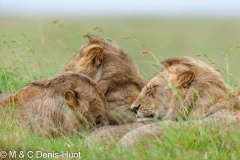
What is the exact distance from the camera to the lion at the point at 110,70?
323 inches

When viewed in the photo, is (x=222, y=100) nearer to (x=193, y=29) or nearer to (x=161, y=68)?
(x=161, y=68)

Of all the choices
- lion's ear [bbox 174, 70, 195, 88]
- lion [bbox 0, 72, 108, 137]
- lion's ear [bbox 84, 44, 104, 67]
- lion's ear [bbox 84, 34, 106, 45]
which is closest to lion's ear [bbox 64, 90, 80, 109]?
lion [bbox 0, 72, 108, 137]

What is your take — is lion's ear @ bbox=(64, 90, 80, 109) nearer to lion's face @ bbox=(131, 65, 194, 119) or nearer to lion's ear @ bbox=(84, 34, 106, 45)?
lion's face @ bbox=(131, 65, 194, 119)

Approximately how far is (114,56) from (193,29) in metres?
20.5

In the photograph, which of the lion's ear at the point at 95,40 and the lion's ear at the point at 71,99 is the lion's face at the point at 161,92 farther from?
the lion's ear at the point at 95,40

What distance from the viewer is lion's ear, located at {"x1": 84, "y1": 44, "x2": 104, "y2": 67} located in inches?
327

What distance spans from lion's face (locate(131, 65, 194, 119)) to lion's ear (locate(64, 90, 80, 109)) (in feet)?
2.13

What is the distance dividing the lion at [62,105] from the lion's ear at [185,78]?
889 millimetres

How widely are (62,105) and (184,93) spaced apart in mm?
1283

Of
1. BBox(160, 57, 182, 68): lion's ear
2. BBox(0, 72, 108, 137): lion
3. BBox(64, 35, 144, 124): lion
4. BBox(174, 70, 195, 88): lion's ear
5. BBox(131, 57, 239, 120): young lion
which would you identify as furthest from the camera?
BBox(64, 35, 144, 124): lion

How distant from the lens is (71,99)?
7.45 meters

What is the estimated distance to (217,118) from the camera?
269 inches

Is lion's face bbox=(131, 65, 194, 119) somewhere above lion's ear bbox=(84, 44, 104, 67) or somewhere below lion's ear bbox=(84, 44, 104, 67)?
below

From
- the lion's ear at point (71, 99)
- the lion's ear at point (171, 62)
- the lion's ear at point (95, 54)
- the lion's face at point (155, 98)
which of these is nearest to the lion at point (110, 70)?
the lion's ear at point (95, 54)
